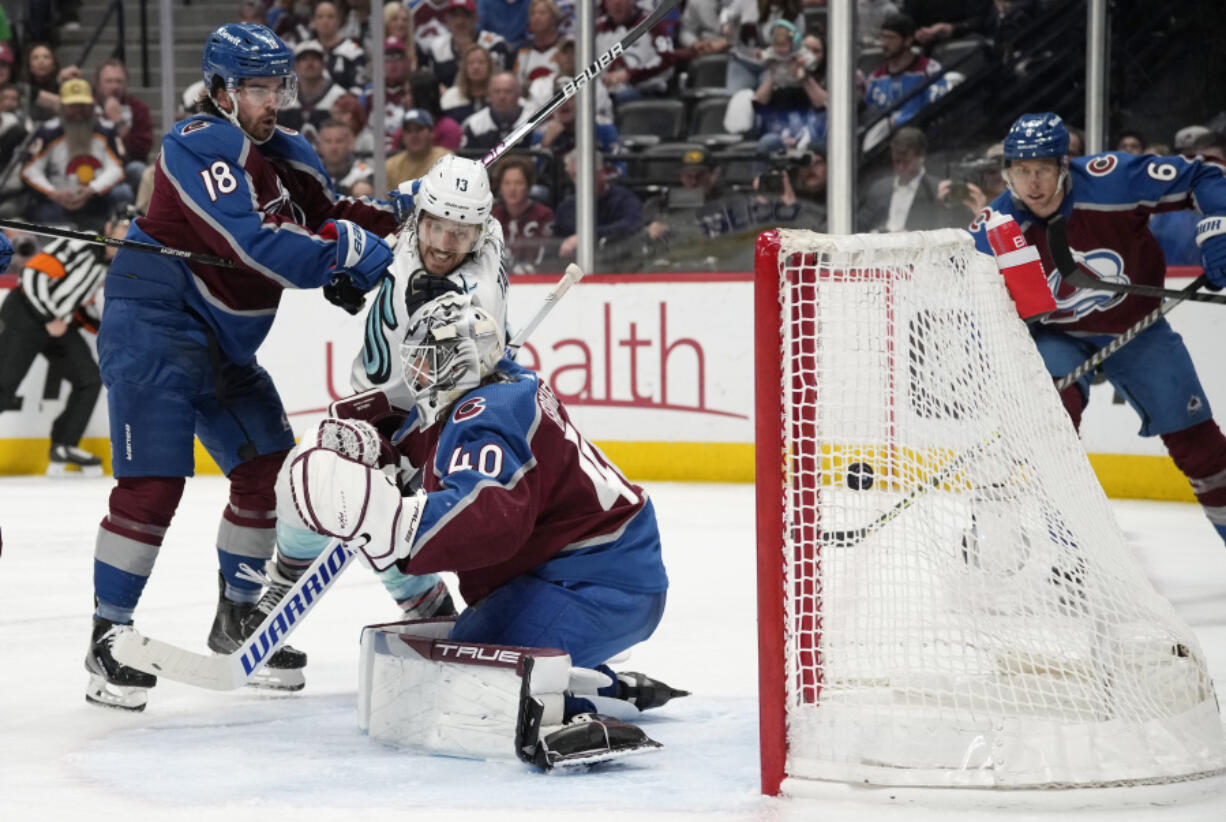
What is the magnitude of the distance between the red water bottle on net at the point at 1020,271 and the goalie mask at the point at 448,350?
748 millimetres

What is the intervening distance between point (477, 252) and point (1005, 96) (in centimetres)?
427

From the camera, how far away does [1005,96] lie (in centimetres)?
673

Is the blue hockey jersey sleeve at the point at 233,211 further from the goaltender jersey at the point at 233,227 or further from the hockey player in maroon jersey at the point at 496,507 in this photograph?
the hockey player in maroon jersey at the point at 496,507

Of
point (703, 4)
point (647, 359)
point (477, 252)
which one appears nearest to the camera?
point (477, 252)

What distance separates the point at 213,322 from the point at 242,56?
493 millimetres

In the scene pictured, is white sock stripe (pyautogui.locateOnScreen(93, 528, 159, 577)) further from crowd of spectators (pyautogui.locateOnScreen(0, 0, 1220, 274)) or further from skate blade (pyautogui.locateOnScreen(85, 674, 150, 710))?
crowd of spectators (pyautogui.locateOnScreen(0, 0, 1220, 274))

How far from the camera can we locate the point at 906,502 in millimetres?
2383

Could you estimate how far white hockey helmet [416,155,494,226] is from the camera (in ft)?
9.43

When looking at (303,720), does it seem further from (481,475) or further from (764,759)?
(764,759)

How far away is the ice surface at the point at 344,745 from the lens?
221cm

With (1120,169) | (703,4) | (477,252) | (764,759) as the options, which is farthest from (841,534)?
(703,4)

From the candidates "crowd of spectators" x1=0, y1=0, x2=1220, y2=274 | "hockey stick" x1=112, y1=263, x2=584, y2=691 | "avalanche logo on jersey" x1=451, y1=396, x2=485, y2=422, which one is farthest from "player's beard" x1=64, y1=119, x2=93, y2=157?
"avalanche logo on jersey" x1=451, y1=396, x2=485, y2=422

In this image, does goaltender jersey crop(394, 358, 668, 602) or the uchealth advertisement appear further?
the uchealth advertisement

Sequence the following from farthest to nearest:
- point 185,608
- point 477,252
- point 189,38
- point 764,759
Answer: point 189,38 < point 185,608 < point 477,252 < point 764,759
